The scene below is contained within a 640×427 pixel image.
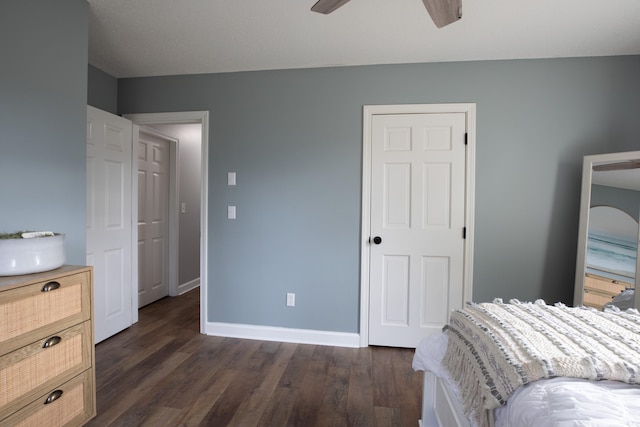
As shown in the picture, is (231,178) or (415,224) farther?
(231,178)

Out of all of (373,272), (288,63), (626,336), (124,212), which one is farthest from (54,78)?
(626,336)

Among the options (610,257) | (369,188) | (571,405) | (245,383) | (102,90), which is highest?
(102,90)

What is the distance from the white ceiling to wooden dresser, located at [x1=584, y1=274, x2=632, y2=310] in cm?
170

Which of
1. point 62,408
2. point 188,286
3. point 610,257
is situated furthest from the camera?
point 188,286

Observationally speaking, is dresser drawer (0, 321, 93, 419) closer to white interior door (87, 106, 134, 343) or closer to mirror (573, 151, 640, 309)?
white interior door (87, 106, 134, 343)

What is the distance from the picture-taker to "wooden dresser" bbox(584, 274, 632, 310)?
2.16 meters

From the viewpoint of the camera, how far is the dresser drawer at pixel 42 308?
1231 millimetres

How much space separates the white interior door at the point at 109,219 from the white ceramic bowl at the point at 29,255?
1160mm

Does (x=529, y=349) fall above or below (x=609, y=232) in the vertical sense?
below

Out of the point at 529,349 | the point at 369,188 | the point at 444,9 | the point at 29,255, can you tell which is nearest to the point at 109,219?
the point at 29,255

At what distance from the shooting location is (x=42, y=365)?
1.36 meters

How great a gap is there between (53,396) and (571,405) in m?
1.96

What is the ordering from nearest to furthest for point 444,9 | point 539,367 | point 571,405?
point 571,405 → point 539,367 → point 444,9

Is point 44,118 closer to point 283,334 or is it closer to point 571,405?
point 283,334
